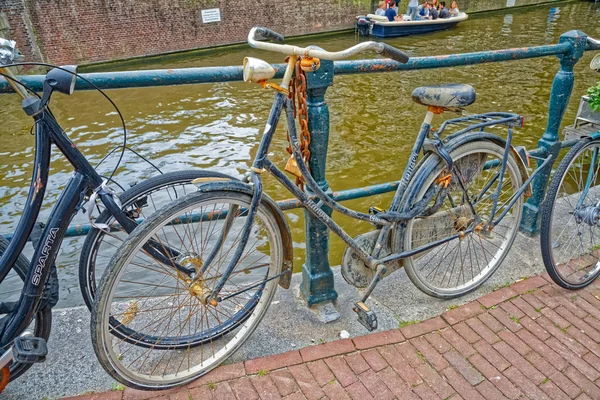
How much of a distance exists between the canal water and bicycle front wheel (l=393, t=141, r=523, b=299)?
2111 mm

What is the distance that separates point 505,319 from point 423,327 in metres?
0.49

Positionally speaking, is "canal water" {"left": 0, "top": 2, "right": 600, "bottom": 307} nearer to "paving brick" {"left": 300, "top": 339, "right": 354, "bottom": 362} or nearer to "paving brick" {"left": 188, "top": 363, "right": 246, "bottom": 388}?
"paving brick" {"left": 300, "top": 339, "right": 354, "bottom": 362}

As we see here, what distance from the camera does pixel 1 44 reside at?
1.79m

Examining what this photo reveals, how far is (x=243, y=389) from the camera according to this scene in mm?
2127

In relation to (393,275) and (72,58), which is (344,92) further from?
(72,58)

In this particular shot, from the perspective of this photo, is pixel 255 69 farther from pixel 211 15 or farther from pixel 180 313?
pixel 211 15

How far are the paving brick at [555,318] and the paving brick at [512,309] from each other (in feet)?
0.46

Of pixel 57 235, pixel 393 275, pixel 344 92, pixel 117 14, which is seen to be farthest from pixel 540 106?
pixel 117 14

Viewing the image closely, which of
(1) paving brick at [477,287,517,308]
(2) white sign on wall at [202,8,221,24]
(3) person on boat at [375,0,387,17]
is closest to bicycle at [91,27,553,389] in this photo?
(1) paving brick at [477,287,517,308]

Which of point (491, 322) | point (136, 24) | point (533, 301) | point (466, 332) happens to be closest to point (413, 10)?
point (136, 24)

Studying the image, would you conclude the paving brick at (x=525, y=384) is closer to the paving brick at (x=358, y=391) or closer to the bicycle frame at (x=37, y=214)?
the paving brick at (x=358, y=391)

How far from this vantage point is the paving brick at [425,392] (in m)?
2.13

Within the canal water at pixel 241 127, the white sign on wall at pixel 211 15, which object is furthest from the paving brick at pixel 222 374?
the white sign on wall at pixel 211 15

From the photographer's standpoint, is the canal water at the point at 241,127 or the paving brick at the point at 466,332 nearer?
the paving brick at the point at 466,332
